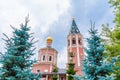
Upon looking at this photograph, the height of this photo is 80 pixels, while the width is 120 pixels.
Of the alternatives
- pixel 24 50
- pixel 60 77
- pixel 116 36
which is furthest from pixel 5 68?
pixel 60 77

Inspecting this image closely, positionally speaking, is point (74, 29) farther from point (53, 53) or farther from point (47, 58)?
point (47, 58)

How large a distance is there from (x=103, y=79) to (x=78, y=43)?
150 feet

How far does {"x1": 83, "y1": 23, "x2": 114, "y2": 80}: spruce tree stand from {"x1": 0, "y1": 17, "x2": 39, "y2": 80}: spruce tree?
2557 mm

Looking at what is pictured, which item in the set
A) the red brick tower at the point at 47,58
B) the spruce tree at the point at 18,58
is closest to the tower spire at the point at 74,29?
the red brick tower at the point at 47,58

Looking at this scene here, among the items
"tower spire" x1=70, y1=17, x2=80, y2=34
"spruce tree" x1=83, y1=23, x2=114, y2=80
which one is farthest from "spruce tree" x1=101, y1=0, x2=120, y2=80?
"tower spire" x1=70, y1=17, x2=80, y2=34

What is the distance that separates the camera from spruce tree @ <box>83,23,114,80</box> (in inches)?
352

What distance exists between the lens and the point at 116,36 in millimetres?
12914

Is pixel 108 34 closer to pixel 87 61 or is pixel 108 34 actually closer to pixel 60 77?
pixel 87 61

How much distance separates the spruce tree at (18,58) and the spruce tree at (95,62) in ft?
8.39

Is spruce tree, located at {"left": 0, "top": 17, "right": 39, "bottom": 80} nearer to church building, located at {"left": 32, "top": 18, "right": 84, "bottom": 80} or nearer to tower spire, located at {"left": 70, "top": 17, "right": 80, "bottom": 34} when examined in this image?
church building, located at {"left": 32, "top": 18, "right": 84, "bottom": 80}

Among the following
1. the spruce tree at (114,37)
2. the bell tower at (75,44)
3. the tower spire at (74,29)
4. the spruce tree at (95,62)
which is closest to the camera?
the spruce tree at (95,62)

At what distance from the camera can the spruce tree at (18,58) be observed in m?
9.64

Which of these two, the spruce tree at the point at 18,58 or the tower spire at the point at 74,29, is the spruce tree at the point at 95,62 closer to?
the spruce tree at the point at 18,58

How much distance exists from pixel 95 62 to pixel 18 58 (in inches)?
149
